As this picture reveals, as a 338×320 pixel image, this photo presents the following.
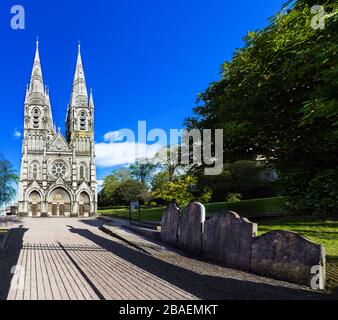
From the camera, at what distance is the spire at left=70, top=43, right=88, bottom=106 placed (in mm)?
69500

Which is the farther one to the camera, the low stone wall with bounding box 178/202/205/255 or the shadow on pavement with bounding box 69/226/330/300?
the low stone wall with bounding box 178/202/205/255

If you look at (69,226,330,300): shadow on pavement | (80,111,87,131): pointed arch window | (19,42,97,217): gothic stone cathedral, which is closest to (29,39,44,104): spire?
(19,42,97,217): gothic stone cathedral

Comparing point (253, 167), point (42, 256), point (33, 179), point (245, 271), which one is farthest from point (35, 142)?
point (245, 271)

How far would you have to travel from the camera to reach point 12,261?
1078 cm

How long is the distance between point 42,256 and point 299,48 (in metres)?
11.5

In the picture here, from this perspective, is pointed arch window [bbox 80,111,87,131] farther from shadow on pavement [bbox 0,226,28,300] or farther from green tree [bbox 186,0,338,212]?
green tree [bbox 186,0,338,212]

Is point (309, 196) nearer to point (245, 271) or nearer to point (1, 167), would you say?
point (245, 271)

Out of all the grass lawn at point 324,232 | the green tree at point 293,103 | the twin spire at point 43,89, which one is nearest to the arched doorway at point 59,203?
the twin spire at point 43,89

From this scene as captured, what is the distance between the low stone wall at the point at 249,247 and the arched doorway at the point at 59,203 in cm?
5233

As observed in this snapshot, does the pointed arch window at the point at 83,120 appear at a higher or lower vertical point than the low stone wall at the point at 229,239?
higher

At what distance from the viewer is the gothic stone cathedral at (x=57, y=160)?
61.8 meters

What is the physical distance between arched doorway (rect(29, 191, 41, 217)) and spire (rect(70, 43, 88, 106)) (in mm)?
19917

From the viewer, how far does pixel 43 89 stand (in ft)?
229

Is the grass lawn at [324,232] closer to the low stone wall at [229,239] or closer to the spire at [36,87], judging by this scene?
the low stone wall at [229,239]
